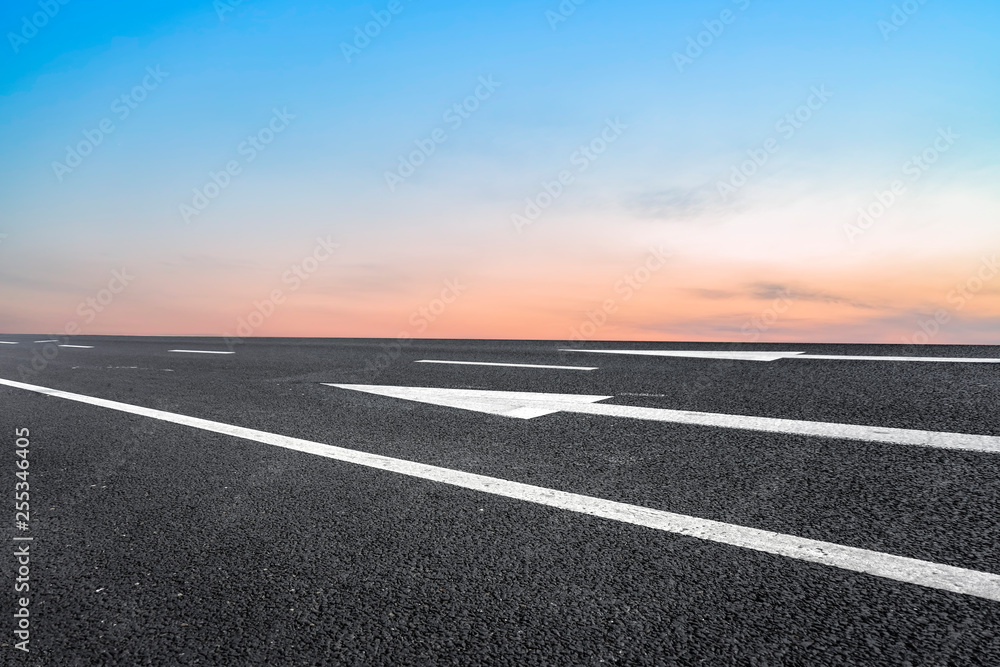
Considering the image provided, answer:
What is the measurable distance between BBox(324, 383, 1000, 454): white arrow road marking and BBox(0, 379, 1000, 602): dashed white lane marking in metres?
1.60

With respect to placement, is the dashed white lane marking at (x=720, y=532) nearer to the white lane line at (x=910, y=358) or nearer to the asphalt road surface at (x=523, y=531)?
the asphalt road surface at (x=523, y=531)

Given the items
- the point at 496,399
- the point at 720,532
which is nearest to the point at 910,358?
the point at 496,399

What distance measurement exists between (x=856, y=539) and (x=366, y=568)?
6.29 ft

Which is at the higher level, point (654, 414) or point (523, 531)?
point (654, 414)

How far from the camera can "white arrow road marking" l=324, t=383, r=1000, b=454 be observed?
4.18 m

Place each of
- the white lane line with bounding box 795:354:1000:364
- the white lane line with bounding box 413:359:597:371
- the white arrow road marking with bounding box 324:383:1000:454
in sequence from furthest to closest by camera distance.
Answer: the white lane line with bounding box 413:359:597:371 < the white lane line with bounding box 795:354:1000:364 < the white arrow road marking with bounding box 324:383:1000:454

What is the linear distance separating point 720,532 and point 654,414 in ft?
8.34

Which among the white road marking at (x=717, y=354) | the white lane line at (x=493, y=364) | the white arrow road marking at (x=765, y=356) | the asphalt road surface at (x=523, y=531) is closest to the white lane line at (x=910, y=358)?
the white arrow road marking at (x=765, y=356)

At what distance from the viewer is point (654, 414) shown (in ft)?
17.4

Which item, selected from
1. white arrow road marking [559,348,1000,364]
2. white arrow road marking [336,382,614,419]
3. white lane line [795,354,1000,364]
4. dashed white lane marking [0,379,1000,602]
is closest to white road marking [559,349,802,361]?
white arrow road marking [559,348,1000,364]

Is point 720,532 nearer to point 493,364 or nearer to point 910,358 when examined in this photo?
point 910,358

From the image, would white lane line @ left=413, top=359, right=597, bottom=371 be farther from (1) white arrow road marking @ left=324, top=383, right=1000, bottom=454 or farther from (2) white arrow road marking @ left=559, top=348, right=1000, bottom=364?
(1) white arrow road marking @ left=324, top=383, right=1000, bottom=454

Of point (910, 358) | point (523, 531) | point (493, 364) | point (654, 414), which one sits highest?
point (910, 358)

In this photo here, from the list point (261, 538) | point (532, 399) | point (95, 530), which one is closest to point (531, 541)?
point (261, 538)
